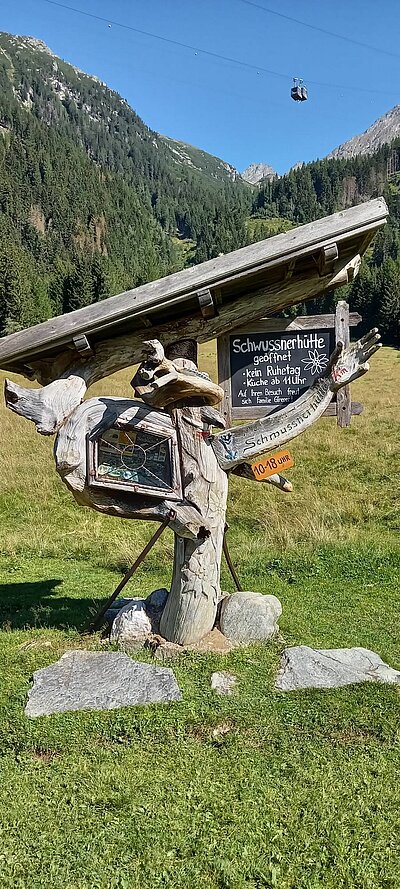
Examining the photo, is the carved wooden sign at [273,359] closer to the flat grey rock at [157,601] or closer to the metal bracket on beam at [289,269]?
the metal bracket on beam at [289,269]

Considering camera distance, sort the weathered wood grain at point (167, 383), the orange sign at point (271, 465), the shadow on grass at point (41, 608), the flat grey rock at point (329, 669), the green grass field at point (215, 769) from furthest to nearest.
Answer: the shadow on grass at point (41, 608)
the orange sign at point (271, 465)
the flat grey rock at point (329, 669)
the weathered wood grain at point (167, 383)
the green grass field at point (215, 769)

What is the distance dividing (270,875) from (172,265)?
466ft

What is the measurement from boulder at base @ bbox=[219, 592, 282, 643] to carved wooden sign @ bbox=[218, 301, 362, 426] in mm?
1972

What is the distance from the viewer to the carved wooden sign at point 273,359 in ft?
20.1

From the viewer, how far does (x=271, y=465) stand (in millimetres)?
6121

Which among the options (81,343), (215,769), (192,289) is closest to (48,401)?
(81,343)

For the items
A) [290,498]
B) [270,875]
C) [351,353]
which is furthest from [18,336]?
[290,498]

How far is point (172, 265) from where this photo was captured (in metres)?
138

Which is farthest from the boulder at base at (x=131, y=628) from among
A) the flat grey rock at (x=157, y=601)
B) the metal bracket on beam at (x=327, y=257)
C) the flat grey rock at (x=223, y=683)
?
the metal bracket on beam at (x=327, y=257)

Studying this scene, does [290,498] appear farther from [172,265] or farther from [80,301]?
[172,265]

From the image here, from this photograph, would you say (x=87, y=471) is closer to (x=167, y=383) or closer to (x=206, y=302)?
(x=167, y=383)

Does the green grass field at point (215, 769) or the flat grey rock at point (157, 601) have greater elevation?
the flat grey rock at point (157, 601)

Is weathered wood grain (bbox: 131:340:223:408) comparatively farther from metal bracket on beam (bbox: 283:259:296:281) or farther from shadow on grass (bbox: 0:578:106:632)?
shadow on grass (bbox: 0:578:106:632)

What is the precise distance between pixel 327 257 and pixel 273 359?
1231 millimetres
